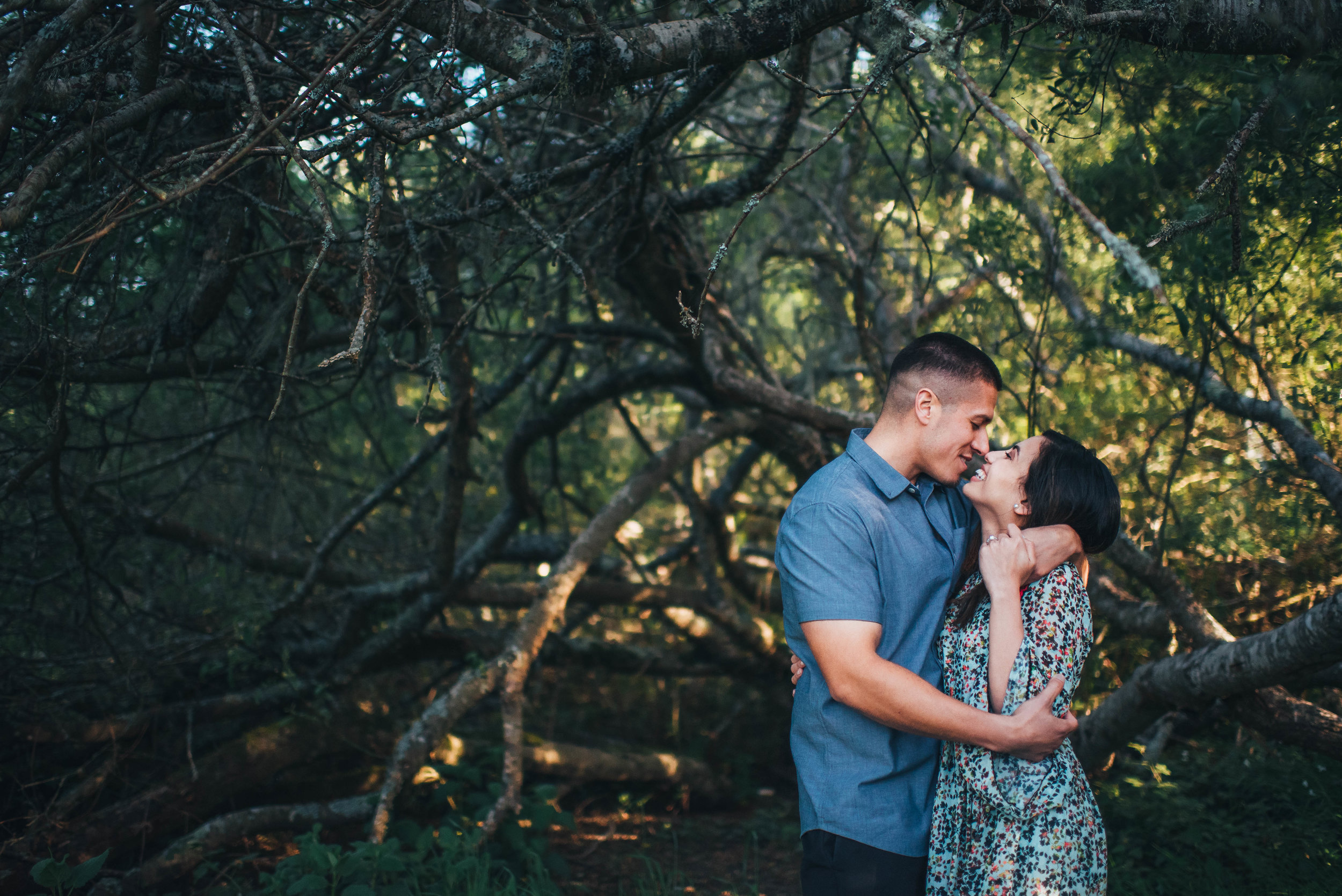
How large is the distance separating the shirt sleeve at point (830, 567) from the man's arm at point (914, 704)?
4 cm

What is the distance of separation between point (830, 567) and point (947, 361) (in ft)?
2.31

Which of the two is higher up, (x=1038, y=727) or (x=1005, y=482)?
(x=1005, y=482)

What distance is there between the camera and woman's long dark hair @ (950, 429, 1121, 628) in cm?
211

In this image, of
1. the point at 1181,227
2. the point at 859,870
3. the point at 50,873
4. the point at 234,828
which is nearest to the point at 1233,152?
the point at 1181,227

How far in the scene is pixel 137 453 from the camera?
5113 millimetres

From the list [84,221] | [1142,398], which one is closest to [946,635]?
[84,221]

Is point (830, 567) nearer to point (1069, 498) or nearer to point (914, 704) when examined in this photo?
point (914, 704)

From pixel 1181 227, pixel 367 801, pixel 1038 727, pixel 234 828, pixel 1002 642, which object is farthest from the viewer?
pixel 367 801

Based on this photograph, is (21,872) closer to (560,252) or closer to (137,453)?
(137,453)

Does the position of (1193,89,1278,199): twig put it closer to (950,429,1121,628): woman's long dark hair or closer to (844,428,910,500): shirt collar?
(950,429,1121,628): woman's long dark hair

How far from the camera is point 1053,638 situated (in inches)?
78.5

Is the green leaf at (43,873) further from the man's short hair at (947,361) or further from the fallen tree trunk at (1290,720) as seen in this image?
the fallen tree trunk at (1290,720)

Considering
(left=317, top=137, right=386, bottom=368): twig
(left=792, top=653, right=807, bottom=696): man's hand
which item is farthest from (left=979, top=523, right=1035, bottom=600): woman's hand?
(left=317, top=137, right=386, bottom=368): twig

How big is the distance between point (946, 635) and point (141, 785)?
3.88 m
